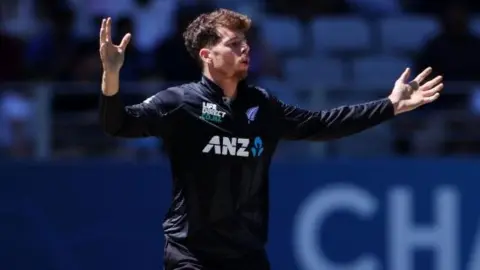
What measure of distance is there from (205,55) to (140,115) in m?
0.50

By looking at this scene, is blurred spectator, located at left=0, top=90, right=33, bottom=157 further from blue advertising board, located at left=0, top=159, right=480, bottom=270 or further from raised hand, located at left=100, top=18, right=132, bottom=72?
raised hand, located at left=100, top=18, right=132, bottom=72

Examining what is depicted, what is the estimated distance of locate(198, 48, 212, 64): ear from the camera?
6.37 metres

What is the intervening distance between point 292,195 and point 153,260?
4.03ft

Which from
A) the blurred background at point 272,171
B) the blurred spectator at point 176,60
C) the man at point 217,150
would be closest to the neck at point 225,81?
the man at point 217,150

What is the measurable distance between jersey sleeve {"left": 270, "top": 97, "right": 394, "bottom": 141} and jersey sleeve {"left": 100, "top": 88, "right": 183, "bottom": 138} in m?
0.55

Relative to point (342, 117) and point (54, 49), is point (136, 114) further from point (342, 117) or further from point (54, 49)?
point (54, 49)

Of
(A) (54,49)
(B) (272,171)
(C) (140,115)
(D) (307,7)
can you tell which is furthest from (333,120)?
(D) (307,7)

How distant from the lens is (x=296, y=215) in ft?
34.1

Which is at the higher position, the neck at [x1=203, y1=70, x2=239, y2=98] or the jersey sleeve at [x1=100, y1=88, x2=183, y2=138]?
the neck at [x1=203, y1=70, x2=239, y2=98]

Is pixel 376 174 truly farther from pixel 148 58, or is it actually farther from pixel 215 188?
pixel 215 188

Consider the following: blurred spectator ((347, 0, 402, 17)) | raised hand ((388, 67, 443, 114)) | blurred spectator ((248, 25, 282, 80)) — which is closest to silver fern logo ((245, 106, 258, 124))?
raised hand ((388, 67, 443, 114))

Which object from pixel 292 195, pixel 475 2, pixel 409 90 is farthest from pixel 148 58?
pixel 409 90

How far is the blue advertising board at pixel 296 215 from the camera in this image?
399 inches

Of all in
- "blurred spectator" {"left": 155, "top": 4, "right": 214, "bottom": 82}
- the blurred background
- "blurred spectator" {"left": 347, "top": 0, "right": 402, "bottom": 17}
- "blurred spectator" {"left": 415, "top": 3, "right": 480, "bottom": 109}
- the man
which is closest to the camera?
the man
